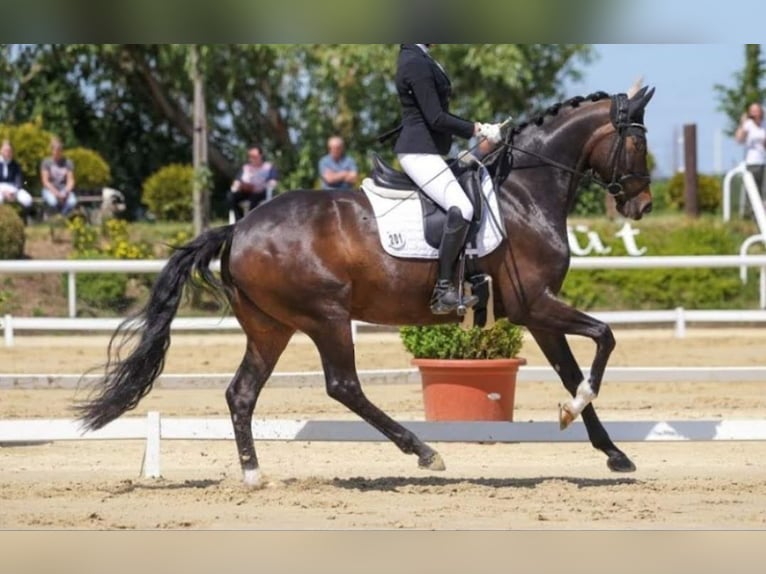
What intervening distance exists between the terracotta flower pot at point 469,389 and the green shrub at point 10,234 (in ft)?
28.5

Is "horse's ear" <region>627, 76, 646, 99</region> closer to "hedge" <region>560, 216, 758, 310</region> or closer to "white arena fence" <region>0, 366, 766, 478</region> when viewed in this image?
"white arena fence" <region>0, 366, 766, 478</region>

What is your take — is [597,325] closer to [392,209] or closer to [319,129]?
[392,209]

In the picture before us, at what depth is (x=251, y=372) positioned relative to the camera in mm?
7855

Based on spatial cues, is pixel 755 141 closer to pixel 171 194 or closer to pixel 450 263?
pixel 171 194

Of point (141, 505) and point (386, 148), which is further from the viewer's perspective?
point (386, 148)

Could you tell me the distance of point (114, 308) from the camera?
16219 millimetres

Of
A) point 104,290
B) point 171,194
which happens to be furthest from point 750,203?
point 171,194

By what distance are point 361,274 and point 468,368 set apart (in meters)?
1.44

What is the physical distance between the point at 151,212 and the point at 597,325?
1482cm

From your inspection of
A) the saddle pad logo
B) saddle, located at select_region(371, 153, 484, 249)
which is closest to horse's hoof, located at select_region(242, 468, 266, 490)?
the saddle pad logo

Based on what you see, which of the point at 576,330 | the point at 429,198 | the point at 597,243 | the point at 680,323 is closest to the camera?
the point at 576,330

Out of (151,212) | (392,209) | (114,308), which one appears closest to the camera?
(392,209)
